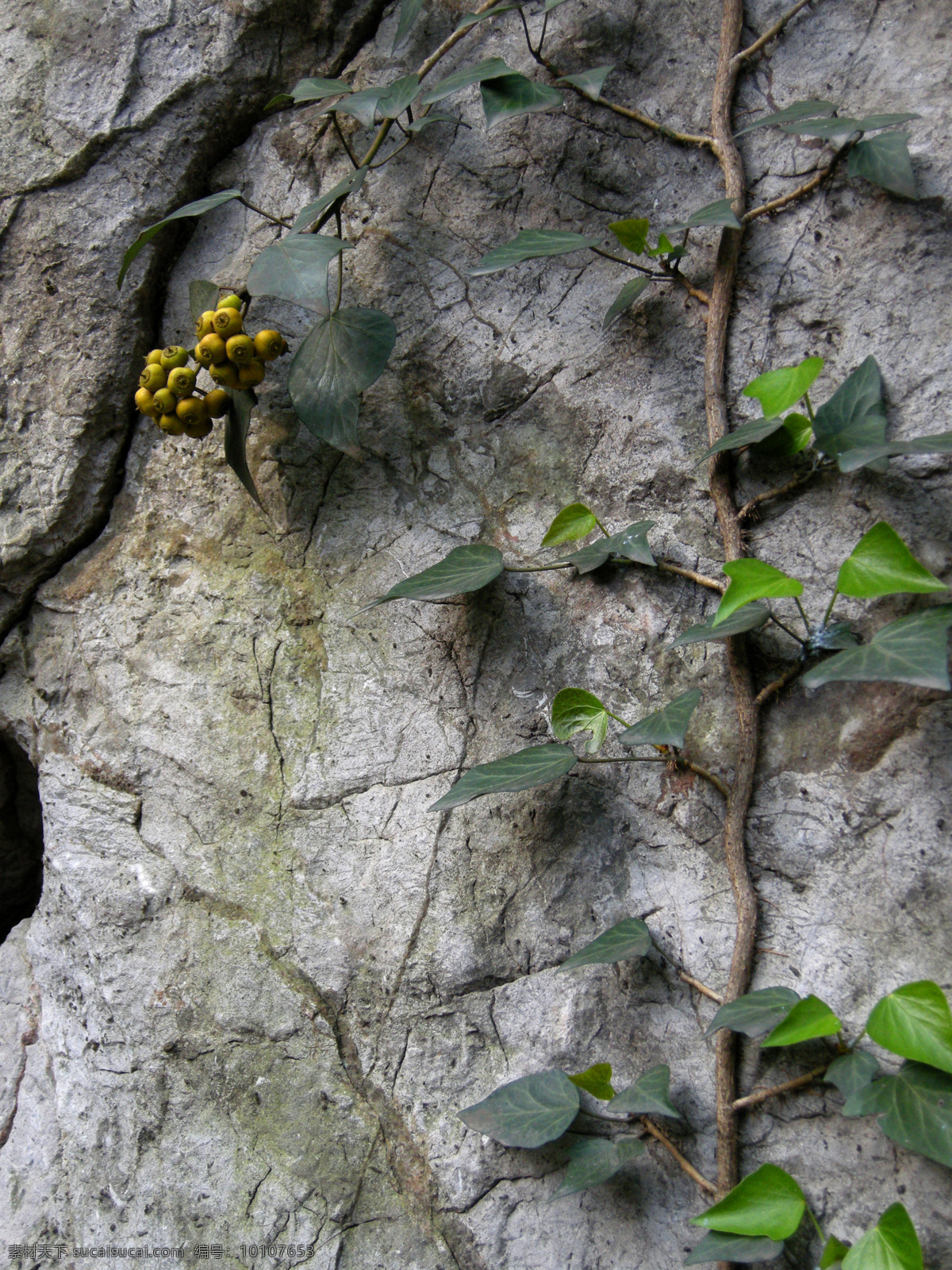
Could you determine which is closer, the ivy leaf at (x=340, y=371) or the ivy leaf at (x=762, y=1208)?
the ivy leaf at (x=762, y=1208)

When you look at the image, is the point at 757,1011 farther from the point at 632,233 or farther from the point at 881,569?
the point at 632,233

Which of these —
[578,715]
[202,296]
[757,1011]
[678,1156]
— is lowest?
[678,1156]

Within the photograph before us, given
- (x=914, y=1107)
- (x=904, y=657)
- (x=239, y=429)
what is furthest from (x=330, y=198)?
(x=914, y=1107)

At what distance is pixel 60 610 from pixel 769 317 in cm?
99

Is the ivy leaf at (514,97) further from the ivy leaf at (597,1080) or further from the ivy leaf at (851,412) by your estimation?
the ivy leaf at (597,1080)

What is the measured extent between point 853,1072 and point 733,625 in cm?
40

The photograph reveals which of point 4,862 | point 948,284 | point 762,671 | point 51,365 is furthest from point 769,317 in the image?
point 4,862

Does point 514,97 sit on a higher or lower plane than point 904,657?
higher

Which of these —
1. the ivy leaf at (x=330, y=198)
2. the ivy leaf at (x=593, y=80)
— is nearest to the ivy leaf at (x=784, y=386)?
the ivy leaf at (x=593, y=80)

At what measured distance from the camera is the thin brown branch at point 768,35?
0.99 meters

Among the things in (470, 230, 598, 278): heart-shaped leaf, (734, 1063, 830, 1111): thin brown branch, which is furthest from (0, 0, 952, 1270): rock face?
(470, 230, 598, 278): heart-shaped leaf

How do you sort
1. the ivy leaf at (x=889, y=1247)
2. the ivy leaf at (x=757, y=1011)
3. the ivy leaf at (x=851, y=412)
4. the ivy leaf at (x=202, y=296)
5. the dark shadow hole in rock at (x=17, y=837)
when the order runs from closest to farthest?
the ivy leaf at (x=889, y=1247)
the ivy leaf at (x=757, y=1011)
the ivy leaf at (x=851, y=412)
the ivy leaf at (x=202, y=296)
the dark shadow hole in rock at (x=17, y=837)

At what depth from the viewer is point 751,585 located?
76 centimetres

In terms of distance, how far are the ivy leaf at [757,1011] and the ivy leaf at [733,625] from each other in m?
0.33
